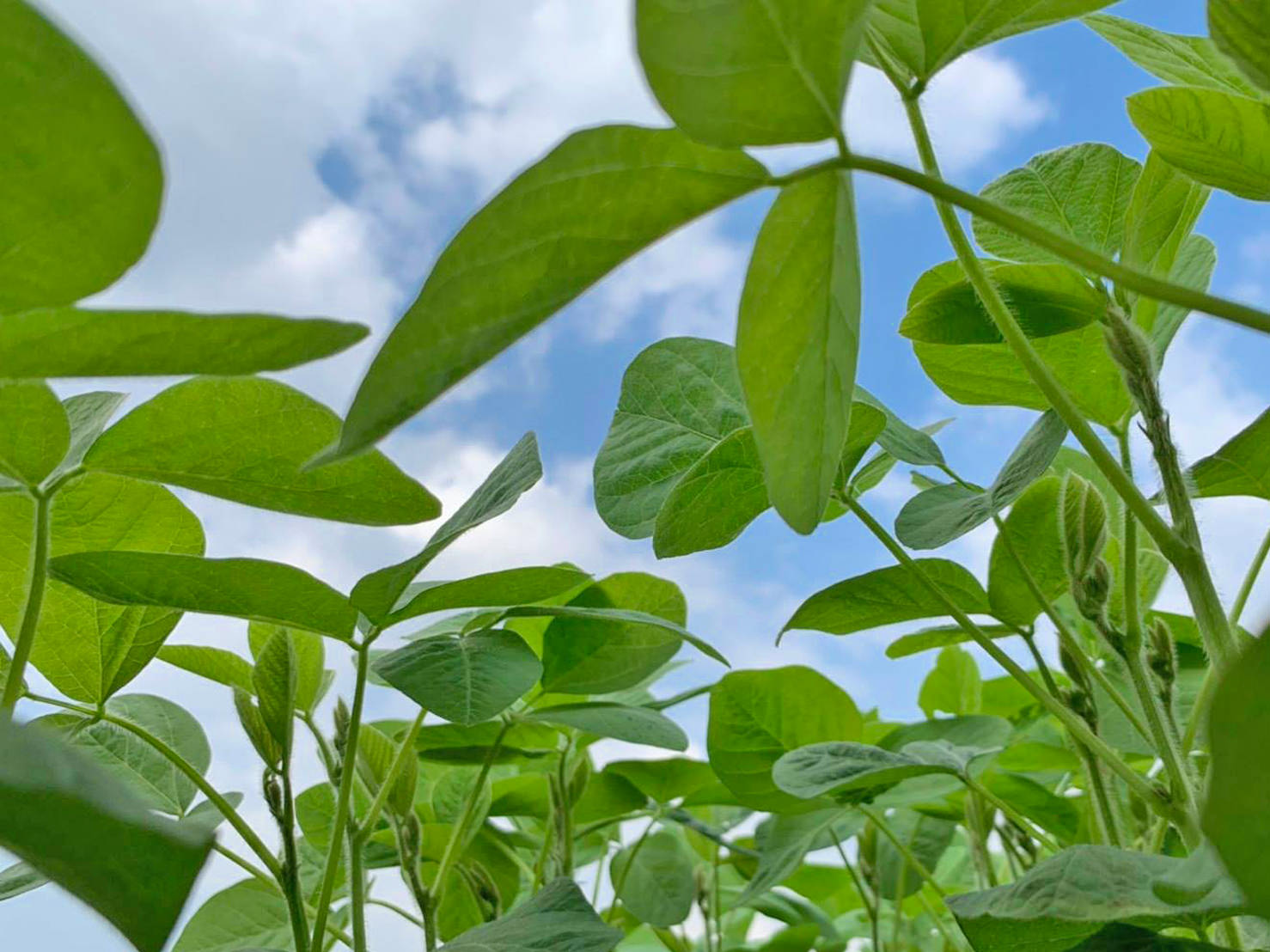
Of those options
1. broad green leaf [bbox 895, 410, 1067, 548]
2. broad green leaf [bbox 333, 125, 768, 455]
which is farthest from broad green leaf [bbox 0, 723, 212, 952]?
broad green leaf [bbox 895, 410, 1067, 548]

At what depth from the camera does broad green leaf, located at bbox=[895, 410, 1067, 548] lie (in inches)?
24.2

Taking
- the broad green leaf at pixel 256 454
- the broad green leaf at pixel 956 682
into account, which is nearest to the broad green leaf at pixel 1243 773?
the broad green leaf at pixel 256 454

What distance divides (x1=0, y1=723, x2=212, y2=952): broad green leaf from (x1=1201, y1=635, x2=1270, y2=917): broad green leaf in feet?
0.72

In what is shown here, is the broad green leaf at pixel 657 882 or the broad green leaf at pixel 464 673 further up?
the broad green leaf at pixel 464 673

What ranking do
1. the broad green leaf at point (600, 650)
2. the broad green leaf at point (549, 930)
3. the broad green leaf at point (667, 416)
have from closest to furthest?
the broad green leaf at point (549, 930) → the broad green leaf at point (667, 416) → the broad green leaf at point (600, 650)

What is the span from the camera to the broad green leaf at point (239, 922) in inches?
36.8

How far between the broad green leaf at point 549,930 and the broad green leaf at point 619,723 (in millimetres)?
196

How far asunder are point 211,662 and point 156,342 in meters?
0.53

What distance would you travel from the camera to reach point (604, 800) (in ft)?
4.15

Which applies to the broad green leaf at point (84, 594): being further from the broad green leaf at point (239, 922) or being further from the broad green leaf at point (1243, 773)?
the broad green leaf at point (1243, 773)

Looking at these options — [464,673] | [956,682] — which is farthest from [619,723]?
[956,682]

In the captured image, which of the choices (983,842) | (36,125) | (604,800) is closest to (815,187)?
(36,125)

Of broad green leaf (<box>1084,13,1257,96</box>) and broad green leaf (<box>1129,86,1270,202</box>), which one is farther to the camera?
broad green leaf (<box>1084,13,1257,96</box>)

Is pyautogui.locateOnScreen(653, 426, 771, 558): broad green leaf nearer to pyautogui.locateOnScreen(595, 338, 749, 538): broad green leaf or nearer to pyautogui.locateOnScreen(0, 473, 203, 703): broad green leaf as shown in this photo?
pyautogui.locateOnScreen(595, 338, 749, 538): broad green leaf
